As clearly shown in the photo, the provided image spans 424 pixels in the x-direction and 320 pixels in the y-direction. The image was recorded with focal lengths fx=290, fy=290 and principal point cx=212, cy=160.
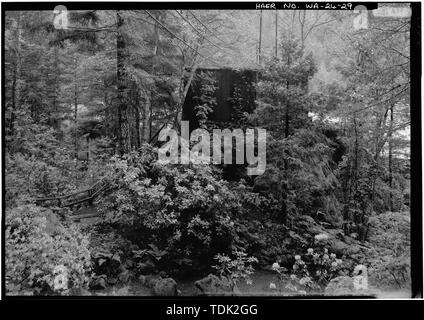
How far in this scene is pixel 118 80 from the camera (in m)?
3.58

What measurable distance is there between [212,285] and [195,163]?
129cm

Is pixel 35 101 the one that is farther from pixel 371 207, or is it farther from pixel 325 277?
pixel 371 207

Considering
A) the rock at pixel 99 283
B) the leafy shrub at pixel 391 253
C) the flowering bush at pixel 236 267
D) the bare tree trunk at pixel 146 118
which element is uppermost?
the bare tree trunk at pixel 146 118

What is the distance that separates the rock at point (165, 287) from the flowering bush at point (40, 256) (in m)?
0.69

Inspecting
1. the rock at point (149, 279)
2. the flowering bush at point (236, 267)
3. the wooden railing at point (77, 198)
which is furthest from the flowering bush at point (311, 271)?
the wooden railing at point (77, 198)

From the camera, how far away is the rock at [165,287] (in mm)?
2775

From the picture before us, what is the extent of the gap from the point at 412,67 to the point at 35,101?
381 cm

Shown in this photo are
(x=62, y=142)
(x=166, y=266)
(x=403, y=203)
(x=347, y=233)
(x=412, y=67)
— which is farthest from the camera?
(x=347, y=233)

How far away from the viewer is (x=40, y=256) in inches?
110

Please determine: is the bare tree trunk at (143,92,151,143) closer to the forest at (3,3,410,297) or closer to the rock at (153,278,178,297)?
the forest at (3,3,410,297)

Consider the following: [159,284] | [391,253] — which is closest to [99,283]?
[159,284]

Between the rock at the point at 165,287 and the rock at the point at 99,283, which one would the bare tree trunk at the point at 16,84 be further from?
the rock at the point at 165,287

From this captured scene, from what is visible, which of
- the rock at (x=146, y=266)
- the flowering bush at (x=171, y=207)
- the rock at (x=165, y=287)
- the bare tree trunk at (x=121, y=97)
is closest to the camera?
the rock at (x=165, y=287)

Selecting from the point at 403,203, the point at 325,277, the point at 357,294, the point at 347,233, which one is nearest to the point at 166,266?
the point at 325,277
